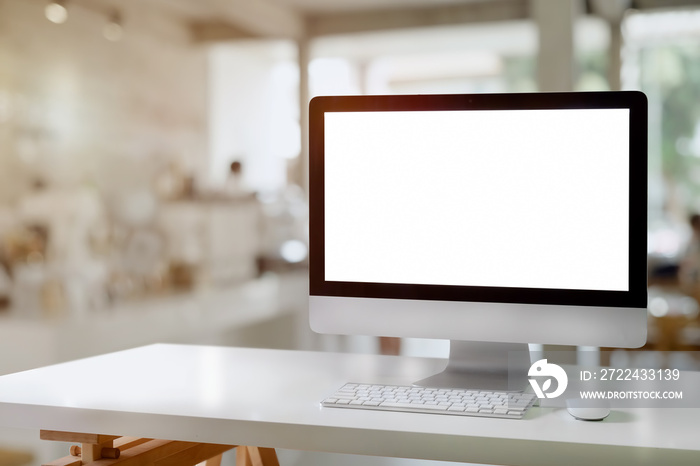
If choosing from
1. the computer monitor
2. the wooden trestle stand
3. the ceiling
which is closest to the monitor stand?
the computer monitor

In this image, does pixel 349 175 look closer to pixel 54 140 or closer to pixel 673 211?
pixel 54 140

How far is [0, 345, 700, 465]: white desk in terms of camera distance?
3.01ft

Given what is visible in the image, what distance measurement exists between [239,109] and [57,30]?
1146mm

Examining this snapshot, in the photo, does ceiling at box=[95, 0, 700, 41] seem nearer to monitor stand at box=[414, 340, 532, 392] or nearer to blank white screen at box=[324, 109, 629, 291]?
blank white screen at box=[324, 109, 629, 291]

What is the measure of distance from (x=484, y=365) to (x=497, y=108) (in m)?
0.40

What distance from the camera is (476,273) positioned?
3.94ft

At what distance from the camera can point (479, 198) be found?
1.20 meters

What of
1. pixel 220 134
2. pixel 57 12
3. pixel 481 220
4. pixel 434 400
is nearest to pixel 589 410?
pixel 434 400

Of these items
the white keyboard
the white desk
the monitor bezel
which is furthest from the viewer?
the monitor bezel

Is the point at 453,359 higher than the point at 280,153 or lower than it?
lower

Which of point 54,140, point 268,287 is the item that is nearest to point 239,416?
point 54,140

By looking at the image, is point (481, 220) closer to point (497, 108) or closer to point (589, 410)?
point (497, 108)

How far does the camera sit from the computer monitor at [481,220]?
1.15 meters

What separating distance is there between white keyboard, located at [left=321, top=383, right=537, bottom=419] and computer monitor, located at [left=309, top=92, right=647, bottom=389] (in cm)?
9
